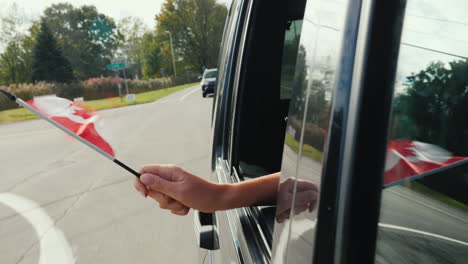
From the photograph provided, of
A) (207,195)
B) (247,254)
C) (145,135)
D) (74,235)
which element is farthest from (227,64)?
(145,135)

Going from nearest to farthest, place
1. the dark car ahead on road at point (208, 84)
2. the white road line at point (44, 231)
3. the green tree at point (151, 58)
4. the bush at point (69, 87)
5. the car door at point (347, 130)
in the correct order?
the car door at point (347, 130), the white road line at point (44, 231), the bush at point (69, 87), the dark car ahead on road at point (208, 84), the green tree at point (151, 58)

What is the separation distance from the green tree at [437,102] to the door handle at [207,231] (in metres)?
1.14

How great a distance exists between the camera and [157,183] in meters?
0.98

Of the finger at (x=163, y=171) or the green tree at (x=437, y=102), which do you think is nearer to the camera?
the green tree at (x=437, y=102)

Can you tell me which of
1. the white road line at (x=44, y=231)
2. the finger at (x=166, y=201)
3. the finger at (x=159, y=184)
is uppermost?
the finger at (x=159, y=184)

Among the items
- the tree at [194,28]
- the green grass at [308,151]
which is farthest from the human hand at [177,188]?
the tree at [194,28]

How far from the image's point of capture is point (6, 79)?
35.4 m

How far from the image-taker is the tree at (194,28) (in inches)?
2162

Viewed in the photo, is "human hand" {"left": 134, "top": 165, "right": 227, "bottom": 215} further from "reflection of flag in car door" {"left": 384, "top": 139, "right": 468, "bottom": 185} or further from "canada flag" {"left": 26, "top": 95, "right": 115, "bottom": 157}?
"reflection of flag in car door" {"left": 384, "top": 139, "right": 468, "bottom": 185}

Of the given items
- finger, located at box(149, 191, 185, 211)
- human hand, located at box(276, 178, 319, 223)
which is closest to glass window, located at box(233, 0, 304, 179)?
finger, located at box(149, 191, 185, 211)

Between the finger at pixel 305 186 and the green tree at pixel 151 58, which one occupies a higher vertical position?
the green tree at pixel 151 58

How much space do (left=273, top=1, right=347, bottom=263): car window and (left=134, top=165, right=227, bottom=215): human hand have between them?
42 centimetres

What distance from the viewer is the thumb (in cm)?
97

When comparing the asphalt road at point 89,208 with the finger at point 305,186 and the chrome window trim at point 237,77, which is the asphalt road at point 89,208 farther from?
the finger at point 305,186
